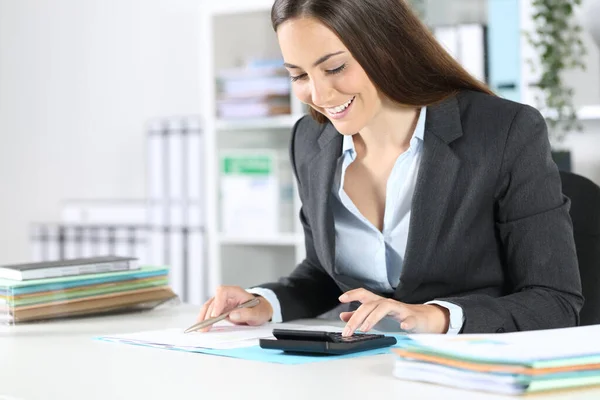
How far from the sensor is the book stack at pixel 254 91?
11.0 feet

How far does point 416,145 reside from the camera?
171 centimetres

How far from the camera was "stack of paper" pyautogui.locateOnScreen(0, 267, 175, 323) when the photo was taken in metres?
1.70

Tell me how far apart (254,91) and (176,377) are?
7.69ft

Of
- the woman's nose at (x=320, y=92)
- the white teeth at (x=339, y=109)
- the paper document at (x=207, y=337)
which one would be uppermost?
the woman's nose at (x=320, y=92)

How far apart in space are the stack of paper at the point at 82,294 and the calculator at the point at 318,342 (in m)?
0.57

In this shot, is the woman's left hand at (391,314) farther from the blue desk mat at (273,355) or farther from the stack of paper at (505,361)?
the stack of paper at (505,361)

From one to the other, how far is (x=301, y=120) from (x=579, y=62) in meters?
1.21

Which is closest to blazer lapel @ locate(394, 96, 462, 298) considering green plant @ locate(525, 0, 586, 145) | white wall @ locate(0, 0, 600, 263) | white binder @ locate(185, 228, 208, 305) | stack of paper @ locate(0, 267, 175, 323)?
stack of paper @ locate(0, 267, 175, 323)

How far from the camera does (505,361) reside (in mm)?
994

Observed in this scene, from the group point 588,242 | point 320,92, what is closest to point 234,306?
point 320,92

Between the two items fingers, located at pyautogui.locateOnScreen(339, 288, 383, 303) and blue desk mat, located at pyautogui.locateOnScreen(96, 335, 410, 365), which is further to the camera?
fingers, located at pyautogui.locateOnScreen(339, 288, 383, 303)

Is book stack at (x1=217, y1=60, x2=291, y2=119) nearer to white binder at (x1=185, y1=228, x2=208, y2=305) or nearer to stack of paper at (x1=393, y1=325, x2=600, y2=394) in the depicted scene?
white binder at (x1=185, y1=228, x2=208, y2=305)

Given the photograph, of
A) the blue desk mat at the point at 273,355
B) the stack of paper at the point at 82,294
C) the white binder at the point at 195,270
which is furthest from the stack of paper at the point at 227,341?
the white binder at the point at 195,270

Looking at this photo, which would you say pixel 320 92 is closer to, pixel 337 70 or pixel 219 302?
pixel 337 70
